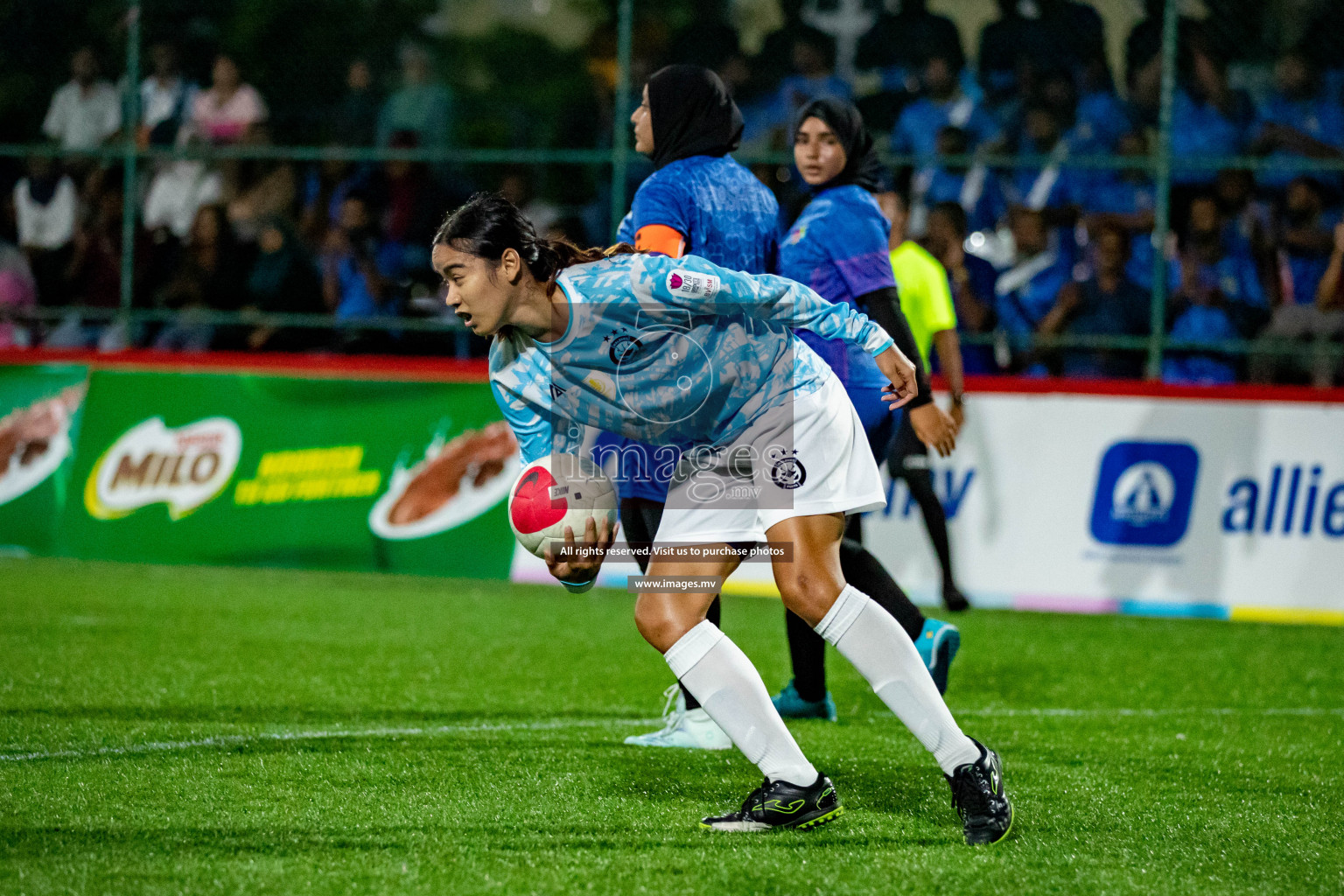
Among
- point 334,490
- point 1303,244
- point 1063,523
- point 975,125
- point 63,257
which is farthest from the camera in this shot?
point 63,257

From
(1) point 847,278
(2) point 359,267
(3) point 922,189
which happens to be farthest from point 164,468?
(1) point 847,278

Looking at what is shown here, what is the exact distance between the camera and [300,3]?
11773 mm

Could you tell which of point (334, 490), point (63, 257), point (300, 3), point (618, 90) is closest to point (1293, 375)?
point (618, 90)

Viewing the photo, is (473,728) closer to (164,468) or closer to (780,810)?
(780,810)

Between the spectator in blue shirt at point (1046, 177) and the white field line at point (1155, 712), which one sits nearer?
the white field line at point (1155, 712)

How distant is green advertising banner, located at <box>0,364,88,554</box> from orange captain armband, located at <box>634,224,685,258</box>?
6058mm

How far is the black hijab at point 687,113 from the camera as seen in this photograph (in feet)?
16.0

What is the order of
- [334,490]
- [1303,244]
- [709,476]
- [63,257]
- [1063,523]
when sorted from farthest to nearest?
[63,257], [1303,244], [334,490], [1063,523], [709,476]

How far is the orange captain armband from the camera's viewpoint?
4.60 meters

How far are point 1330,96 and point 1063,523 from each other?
3.71m

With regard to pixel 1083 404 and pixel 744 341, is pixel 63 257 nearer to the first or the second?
pixel 1083 404

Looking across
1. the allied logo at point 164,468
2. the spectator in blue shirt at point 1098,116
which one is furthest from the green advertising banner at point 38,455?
the spectator in blue shirt at point 1098,116

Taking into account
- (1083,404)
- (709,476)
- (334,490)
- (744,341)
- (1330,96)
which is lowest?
(334,490)

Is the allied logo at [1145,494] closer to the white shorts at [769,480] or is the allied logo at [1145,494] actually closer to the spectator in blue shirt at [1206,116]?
the spectator in blue shirt at [1206,116]
